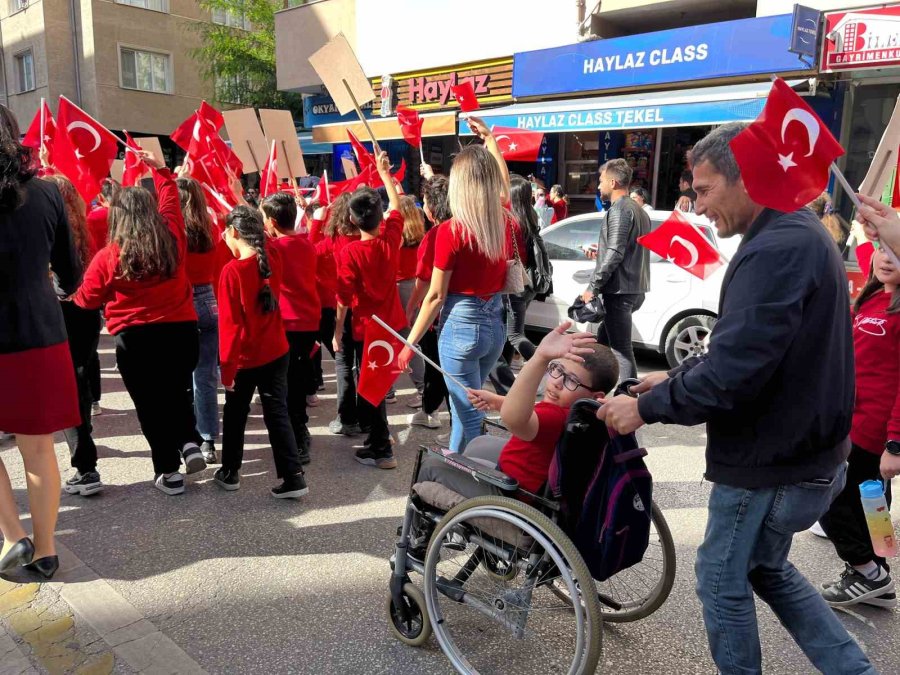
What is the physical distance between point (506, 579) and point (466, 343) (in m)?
1.68

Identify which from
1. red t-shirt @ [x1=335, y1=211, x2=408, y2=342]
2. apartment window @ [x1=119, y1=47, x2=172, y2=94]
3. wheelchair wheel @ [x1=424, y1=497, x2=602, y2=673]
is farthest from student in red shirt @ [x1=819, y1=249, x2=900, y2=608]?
apartment window @ [x1=119, y1=47, x2=172, y2=94]

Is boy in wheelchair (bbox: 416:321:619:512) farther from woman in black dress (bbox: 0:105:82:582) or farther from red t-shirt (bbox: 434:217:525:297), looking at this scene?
woman in black dress (bbox: 0:105:82:582)

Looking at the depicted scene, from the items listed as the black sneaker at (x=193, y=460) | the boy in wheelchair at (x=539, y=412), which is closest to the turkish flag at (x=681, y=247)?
the boy in wheelchair at (x=539, y=412)

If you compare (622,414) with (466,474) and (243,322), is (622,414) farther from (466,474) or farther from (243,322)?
(243,322)

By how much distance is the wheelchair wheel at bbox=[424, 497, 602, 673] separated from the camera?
7.02 ft

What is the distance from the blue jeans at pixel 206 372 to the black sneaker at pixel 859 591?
12.7ft

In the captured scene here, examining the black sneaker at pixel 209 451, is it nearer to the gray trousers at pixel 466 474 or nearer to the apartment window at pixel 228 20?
the gray trousers at pixel 466 474

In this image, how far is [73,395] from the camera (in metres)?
3.29

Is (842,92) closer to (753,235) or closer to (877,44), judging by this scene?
(877,44)

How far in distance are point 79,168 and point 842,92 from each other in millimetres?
9987

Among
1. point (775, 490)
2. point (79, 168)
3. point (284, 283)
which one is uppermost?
point (79, 168)

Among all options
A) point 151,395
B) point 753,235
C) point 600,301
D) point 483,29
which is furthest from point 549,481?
point 483,29

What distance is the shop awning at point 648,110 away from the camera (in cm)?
966

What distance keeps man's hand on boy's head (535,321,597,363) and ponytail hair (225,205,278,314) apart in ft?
7.41
